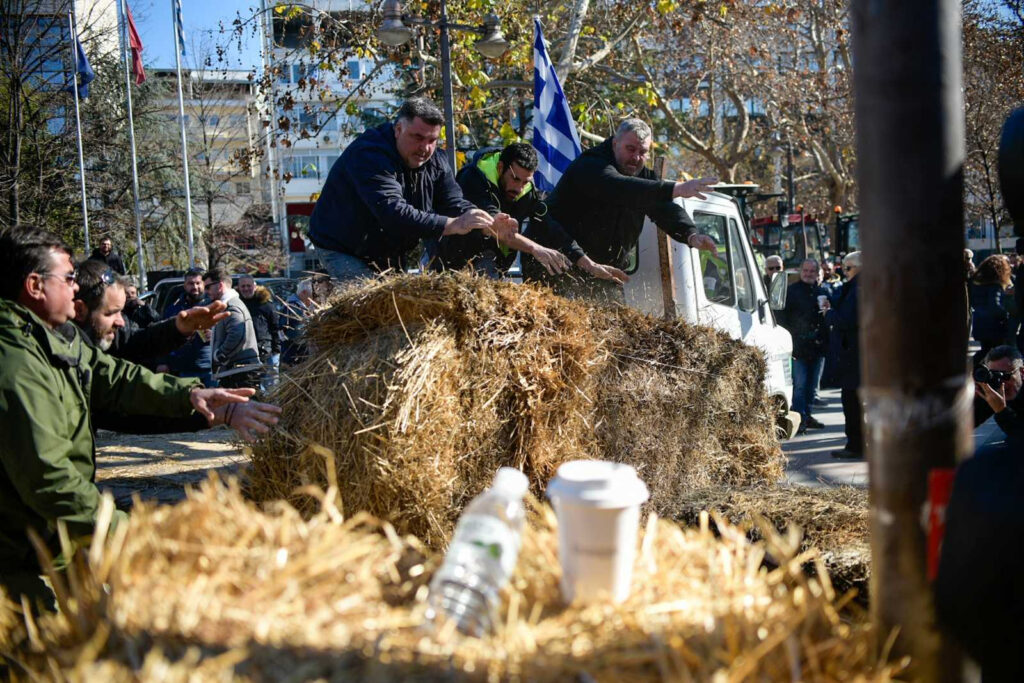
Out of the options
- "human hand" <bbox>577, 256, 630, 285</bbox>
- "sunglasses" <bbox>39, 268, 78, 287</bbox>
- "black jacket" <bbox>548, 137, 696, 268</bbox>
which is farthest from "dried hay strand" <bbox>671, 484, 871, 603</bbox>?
"sunglasses" <bbox>39, 268, 78, 287</bbox>

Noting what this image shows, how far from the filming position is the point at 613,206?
6375mm

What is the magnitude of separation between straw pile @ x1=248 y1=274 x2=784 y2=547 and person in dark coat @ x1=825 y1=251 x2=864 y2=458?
15.3 ft

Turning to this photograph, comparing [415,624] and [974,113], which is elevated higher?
[974,113]

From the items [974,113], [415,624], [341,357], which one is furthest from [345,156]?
[974,113]

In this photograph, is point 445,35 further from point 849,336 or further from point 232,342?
point 849,336

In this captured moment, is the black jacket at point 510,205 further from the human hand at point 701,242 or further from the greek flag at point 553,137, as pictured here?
the greek flag at point 553,137

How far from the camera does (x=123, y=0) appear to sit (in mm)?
25469

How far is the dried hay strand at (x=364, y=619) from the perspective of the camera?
5.25 feet

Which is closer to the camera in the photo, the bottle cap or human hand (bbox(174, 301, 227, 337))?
the bottle cap

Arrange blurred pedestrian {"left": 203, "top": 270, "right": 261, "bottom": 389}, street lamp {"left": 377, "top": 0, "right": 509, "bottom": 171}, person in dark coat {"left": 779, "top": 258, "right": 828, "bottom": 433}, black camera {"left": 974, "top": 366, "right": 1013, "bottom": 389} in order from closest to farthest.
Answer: black camera {"left": 974, "top": 366, "right": 1013, "bottom": 389}
blurred pedestrian {"left": 203, "top": 270, "right": 261, "bottom": 389}
street lamp {"left": 377, "top": 0, "right": 509, "bottom": 171}
person in dark coat {"left": 779, "top": 258, "right": 828, "bottom": 433}

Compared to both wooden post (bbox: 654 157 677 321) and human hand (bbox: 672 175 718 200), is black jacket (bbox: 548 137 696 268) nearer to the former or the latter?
wooden post (bbox: 654 157 677 321)

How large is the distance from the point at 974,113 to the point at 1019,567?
75.2 feet

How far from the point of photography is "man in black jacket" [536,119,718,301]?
20.0ft

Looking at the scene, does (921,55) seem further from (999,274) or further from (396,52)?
(396,52)
